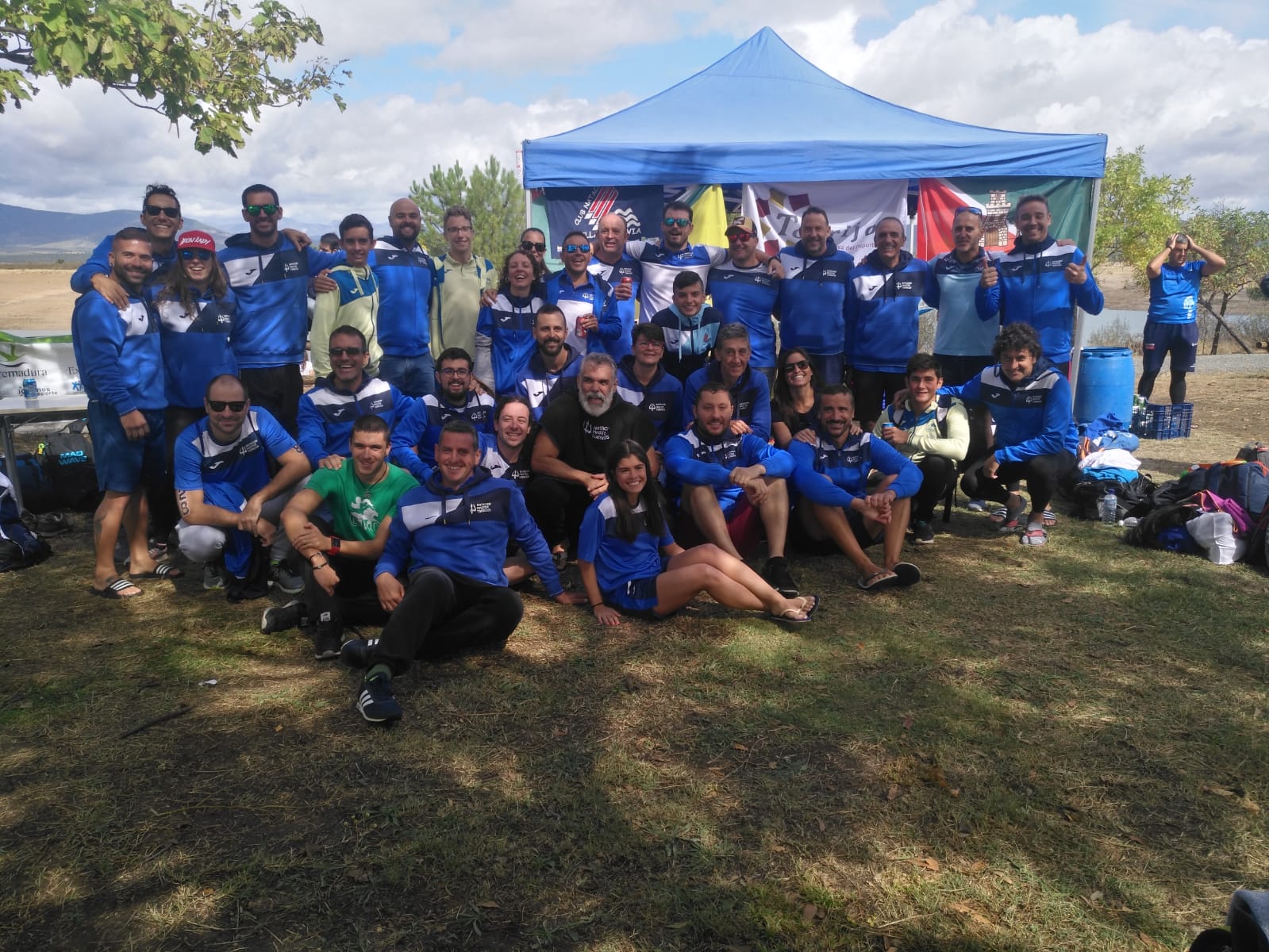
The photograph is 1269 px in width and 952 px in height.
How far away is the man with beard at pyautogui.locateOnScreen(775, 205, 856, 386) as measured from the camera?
5789mm

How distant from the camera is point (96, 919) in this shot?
2.28 metres

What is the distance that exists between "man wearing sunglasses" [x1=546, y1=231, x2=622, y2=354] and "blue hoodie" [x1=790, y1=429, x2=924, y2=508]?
1.44 meters

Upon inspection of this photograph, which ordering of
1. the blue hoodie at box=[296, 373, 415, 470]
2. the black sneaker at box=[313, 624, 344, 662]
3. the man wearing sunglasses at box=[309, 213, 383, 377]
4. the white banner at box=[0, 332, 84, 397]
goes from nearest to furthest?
the black sneaker at box=[313, 624, 344, 662], the blue hoodie at box=[296, 373, 415, 470], the man wearing sunglasses at box=[309, 213, 383, 377], the white banner at box=[0, 332, 84, 397]

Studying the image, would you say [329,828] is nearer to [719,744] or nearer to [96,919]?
[96,919]

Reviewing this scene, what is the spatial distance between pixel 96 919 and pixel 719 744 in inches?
75.1

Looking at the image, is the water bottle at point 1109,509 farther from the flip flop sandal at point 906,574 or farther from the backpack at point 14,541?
the backpack at point 14,541

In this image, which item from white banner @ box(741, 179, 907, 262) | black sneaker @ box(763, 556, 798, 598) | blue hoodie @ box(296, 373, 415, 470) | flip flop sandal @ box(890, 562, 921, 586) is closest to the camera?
black sneaker @ box(763, 556, 798, 598)

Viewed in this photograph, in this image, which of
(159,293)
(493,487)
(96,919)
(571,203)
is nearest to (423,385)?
(159,293)

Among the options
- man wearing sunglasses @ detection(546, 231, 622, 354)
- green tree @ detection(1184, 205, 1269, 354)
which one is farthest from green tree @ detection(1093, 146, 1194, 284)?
man wearing sunglasses @ detection(546, 231, 622, 354)

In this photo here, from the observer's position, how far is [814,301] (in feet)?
19.0

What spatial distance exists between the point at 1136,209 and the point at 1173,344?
1518cm

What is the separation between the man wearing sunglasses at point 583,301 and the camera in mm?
5562

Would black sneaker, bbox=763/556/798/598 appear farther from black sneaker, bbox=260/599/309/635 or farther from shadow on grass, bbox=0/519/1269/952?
black sneaker, bbox=260/599/309/635

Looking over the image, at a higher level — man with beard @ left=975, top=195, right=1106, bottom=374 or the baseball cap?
the baseball cap
